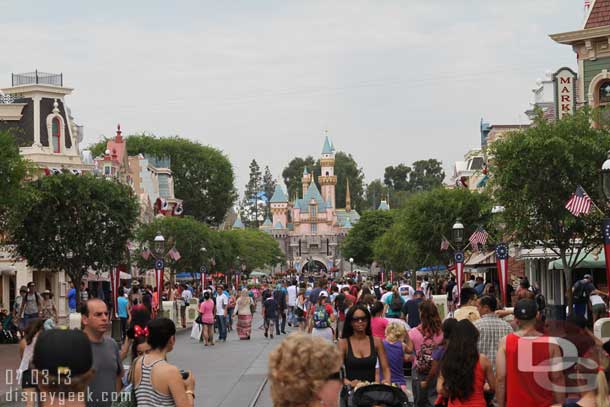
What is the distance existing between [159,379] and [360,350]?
3.81 meters

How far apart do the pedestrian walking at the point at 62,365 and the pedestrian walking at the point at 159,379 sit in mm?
2500

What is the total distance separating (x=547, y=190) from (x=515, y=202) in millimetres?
892

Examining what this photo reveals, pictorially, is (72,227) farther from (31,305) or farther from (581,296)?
(581,296)

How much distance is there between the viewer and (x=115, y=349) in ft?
33.4

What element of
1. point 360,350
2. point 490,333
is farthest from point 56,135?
point 360,350

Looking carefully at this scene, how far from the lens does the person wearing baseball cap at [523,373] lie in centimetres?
958

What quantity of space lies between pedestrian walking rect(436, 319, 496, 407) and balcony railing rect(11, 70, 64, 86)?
51.0 meters

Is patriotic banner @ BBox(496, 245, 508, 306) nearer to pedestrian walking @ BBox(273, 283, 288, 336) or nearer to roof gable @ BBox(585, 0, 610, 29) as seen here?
pedestrian walking @ BBox(273, 283, 288, 336)

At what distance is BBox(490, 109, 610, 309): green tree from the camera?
108 ft

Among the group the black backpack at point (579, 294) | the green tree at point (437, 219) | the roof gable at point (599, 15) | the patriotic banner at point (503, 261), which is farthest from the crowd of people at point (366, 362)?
the green tree at point (437, 219)

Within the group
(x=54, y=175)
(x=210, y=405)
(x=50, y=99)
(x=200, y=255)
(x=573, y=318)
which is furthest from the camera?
(x=200, y=255)

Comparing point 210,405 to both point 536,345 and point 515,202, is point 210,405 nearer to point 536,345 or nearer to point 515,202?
point 536,345

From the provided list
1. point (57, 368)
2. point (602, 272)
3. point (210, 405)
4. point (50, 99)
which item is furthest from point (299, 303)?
point (57, 368)

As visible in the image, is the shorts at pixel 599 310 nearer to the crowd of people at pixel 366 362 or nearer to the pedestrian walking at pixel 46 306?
the crowd of people at pixel 366 362
